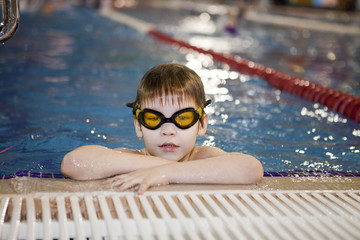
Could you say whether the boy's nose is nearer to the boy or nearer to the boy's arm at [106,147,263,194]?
the boy

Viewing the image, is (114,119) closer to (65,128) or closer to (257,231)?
(65,128)

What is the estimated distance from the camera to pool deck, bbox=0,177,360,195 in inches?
73.0

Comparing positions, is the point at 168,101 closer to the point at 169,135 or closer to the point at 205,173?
the point at 169,135

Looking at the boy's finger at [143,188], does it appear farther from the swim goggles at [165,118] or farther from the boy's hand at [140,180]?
the swim goggles at [165,118]

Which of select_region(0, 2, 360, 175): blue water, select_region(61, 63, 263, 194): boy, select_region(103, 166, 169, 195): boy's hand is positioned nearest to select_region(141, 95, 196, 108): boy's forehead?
select_region(61, 63, 263, 194): boy

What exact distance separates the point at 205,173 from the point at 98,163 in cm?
47

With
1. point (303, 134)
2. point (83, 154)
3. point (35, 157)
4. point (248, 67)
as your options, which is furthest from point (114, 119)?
point (248, 67)

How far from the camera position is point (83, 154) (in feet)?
6.53

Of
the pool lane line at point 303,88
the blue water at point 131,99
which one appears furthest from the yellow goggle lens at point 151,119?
the pool lane line at point 303,88

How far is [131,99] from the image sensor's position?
14.7 ft

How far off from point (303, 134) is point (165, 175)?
1901 mm

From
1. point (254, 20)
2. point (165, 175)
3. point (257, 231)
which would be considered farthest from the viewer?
point (254, 20)

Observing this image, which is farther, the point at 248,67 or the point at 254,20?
the point at 254,20

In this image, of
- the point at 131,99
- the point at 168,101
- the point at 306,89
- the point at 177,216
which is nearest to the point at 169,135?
the point at 168,101
